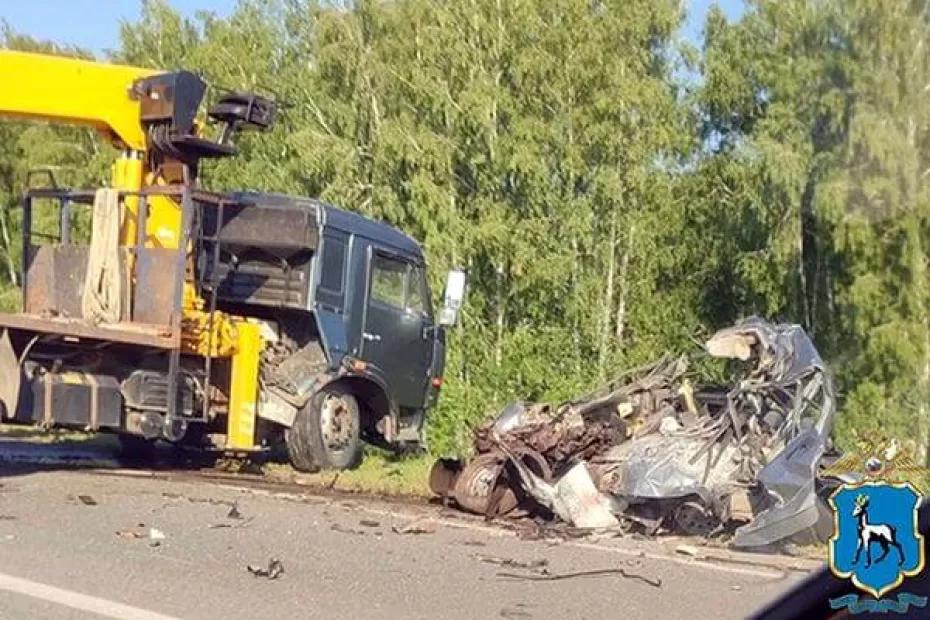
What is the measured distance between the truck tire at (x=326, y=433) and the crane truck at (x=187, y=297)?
0.02 metres

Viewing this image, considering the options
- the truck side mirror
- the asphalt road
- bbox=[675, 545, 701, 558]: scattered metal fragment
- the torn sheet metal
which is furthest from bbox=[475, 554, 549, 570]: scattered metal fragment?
the truck side mirror

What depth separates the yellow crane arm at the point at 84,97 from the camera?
1217cm

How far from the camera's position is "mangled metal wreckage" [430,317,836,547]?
9086mm

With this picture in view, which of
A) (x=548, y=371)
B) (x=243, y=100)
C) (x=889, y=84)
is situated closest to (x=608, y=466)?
(x=243, y=100)

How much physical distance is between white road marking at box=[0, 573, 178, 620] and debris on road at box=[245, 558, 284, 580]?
40.1 inches

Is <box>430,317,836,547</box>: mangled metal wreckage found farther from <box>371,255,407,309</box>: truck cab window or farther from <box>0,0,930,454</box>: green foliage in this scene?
<box>0,0,930,454</box>: green foliage

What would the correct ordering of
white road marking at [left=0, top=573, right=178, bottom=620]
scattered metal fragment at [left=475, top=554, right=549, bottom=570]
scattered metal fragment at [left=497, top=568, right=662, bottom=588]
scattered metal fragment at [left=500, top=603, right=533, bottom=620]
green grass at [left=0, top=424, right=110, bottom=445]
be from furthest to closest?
1. green grass at [left=0, top=424, right=110, bottom=445]
2. scattered metal fragment at [left=475, top=554, right=549, bottom=570]
3. scattered metal fragment at [left=497, top=568, right=662, bottom=588]
4. scattered metal fragment at [left=500, top=603, right=533, bottom=620]
5. white road marking at [left=0, top=573, right=178, bottom=620]

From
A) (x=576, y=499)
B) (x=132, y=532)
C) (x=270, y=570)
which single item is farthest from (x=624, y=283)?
(x=270, y=570)

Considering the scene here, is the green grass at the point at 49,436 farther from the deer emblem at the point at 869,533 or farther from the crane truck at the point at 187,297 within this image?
the deer emblem at the point at 869,533

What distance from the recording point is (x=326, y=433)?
13305 mm

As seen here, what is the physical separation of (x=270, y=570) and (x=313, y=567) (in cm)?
29

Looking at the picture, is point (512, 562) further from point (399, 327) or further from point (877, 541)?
point (399, 327)

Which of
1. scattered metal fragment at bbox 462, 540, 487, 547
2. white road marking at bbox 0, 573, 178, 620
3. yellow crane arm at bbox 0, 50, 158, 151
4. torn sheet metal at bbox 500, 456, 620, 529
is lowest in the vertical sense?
white road marking at bbox 0, 573, 178, 620

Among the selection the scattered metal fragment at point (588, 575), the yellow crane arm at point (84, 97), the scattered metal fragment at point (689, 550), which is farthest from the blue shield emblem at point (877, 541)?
the yellow crane arm at point (84, 97)
